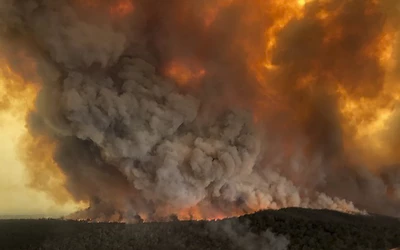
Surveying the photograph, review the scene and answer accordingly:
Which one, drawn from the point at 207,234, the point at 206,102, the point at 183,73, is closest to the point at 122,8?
the point at 183,73

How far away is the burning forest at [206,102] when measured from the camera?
1087 inches

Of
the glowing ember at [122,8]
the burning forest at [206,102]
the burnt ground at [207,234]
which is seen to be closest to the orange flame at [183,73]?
the burning forest at [206,102]

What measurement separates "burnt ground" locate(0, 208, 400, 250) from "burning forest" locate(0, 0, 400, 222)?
386 cm

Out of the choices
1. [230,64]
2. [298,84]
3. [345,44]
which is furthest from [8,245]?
[345,44]

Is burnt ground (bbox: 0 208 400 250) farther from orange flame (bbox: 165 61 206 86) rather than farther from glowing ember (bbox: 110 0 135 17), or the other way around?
glowing ember (bbox: 110 0 135 17)

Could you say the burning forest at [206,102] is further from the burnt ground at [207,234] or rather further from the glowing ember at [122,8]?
the burnt ground at [207,234]

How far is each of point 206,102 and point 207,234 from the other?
10063 mm

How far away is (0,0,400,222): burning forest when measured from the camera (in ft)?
90.6

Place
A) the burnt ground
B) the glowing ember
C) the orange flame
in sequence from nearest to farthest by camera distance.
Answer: the burnt ground
the glowing ember
the orange flame

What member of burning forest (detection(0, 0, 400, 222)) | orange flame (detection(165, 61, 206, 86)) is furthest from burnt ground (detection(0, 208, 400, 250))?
orange flame (detection(165, 61, 206, 86))

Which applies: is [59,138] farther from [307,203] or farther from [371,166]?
[371,166]

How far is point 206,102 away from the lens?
3150cm

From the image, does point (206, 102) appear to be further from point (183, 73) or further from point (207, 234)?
point (207, 234)

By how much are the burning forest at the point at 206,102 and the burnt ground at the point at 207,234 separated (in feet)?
12.7
